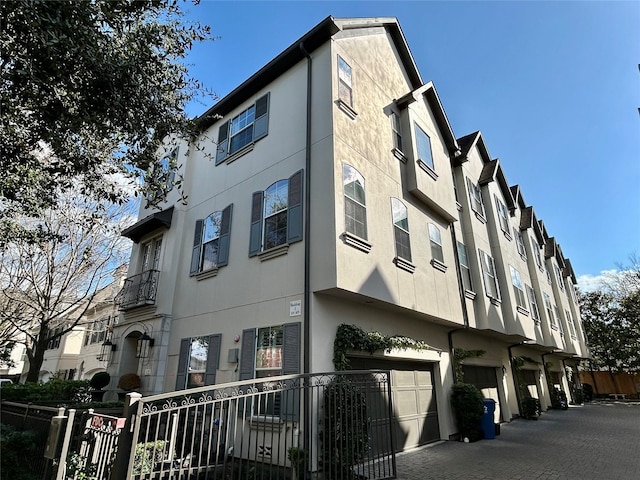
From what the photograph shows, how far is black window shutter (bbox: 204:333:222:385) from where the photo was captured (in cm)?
916

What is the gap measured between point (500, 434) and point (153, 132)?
13694 millimetres

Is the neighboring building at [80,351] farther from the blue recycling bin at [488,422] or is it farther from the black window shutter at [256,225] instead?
the blue recycling bin at [488,422]

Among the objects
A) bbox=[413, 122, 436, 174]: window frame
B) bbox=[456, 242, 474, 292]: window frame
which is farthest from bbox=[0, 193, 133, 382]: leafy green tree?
bbox=[456, 242, 474, 292]: window frame

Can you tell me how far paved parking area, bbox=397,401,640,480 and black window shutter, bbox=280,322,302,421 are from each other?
249cm

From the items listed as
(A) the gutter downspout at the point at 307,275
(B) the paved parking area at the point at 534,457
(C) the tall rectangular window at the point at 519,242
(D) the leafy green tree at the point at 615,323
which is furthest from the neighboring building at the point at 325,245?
(D) the leafy green tree at the point at 615,323

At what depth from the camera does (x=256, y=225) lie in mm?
9656

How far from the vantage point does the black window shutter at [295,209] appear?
28.1 feet

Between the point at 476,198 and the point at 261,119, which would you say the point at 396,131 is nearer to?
the point at 261,119

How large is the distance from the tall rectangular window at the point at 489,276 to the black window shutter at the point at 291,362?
9135 mm

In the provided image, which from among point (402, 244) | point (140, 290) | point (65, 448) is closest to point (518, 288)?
point (402, 244)

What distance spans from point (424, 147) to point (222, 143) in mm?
6981

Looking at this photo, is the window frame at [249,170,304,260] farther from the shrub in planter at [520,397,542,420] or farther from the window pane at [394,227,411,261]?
the shrub in planter at [520,397,542,420]

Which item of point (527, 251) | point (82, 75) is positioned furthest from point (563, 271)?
point (82, 75)

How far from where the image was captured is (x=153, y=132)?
7.63 m
